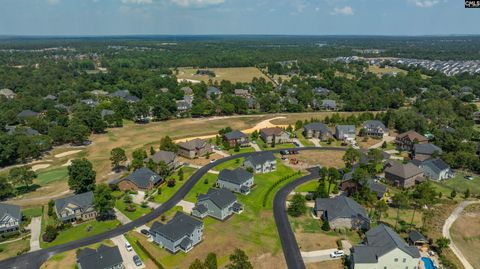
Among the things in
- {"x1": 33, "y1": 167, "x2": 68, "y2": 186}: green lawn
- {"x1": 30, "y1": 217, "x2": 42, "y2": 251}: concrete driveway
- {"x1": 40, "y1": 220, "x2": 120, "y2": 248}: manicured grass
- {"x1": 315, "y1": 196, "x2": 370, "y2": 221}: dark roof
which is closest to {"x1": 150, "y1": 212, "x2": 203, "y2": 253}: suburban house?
{"x1": 40, "y1": 220, "x2": 120, "y2": 248}: manicured grass

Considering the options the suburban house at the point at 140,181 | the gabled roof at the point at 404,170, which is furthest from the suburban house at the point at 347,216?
the suburban house at the point at 140,181

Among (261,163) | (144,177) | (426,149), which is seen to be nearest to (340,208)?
(261,163)

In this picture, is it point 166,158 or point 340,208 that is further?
point 166,158

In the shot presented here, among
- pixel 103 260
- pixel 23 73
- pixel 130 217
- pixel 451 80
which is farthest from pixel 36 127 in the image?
pixel 451 80

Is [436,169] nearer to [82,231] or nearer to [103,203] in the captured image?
[103,203]

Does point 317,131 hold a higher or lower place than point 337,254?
higher

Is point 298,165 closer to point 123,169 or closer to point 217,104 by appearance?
point 123,169
